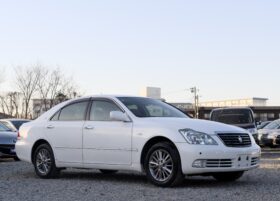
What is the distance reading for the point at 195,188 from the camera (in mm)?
8766

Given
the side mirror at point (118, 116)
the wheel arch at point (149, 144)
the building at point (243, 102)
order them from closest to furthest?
1. the wheel arch at point (149, 144)
2. the side mirror at point (118, 116)
3. the building at point (243, 102)

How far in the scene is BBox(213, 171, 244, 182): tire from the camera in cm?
974

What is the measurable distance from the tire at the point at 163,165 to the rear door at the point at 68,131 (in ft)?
5.55

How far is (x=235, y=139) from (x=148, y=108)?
71.2 inches

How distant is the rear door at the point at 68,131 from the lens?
1039 cm

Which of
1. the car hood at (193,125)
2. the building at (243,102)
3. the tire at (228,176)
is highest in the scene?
the building at (243,102)

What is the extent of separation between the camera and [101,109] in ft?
34.0

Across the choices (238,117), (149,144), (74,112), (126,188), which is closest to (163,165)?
(149,144)

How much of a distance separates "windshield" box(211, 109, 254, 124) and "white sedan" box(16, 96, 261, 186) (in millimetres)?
11157

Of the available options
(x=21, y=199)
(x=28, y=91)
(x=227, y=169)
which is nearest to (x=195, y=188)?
(x=227, y=169)

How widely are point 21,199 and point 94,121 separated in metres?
2.77

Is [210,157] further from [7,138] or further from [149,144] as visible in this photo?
[7,138]

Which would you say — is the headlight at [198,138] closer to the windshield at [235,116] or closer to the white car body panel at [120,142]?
the white car body panel at [120,142]

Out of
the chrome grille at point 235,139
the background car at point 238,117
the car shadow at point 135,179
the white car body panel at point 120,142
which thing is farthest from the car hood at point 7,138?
the chrome grille at point 235,139
